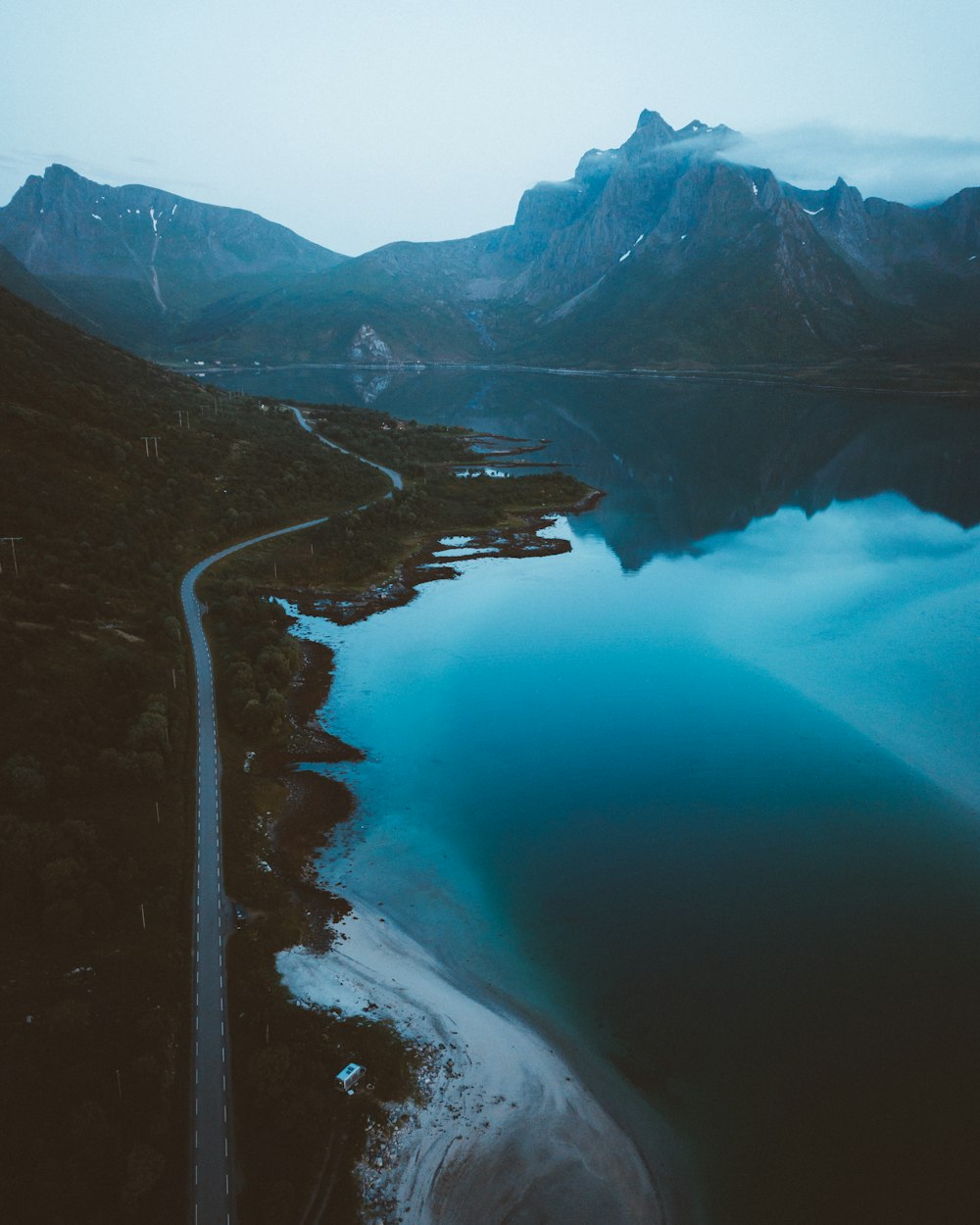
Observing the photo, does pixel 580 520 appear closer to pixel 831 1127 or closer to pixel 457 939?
pixel 457 939

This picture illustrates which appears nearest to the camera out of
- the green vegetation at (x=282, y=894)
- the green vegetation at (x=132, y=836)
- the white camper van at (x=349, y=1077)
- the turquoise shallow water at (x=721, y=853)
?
the green vegetation at (x=132, y=836)

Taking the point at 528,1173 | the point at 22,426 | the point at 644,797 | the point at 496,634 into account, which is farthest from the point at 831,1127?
the point at 22,426

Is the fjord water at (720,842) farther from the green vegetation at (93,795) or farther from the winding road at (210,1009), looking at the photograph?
the green vegetation at (93,795)

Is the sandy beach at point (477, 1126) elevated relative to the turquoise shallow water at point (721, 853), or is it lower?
lower

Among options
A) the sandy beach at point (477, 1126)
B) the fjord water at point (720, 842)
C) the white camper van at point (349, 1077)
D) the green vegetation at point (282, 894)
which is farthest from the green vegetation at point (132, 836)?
the fjord water at point (720, 842)

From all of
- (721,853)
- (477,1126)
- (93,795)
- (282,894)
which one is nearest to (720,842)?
(721,853)

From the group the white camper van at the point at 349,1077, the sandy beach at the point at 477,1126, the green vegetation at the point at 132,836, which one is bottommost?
the sandy beach at the point at 477,1126

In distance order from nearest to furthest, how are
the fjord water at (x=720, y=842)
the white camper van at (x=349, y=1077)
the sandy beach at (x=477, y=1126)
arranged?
the sandy beach at (x=477, y=1126) < the white camper van at (x=349, y=1077) < the fjord water at (x=720, y=842)

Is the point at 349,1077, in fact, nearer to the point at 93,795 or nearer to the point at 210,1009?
the point at 210,1009

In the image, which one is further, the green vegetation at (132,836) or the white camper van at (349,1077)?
the white camper van at (349,1077)
